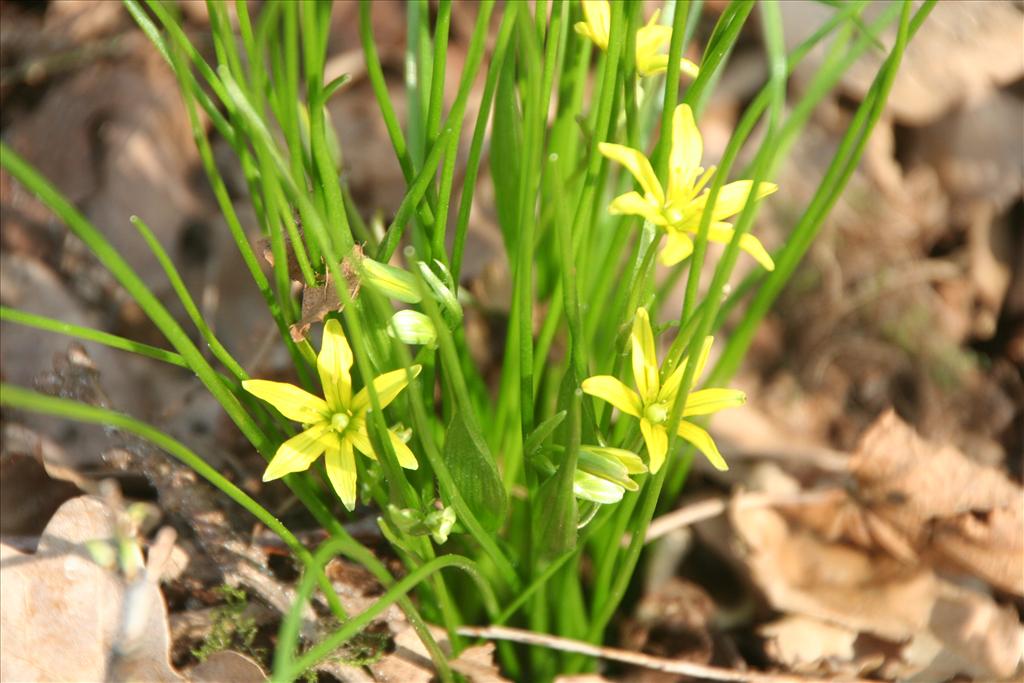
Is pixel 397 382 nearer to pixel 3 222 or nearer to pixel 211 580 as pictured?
pixel 211 580

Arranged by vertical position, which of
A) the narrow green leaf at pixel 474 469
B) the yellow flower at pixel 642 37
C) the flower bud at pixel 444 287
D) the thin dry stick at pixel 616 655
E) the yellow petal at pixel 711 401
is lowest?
the thin dry stick at pixel 616 655

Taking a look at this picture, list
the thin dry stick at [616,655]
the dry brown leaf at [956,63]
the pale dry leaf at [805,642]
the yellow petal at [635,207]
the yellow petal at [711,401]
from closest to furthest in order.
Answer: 1. the yellow petal at [635,207]
2. the yellow petal at [711,401]
3. the thin dry stick at [616,655]
4. the pale dry leaf at [805,642]
5. the dry brown leaf at [956,63]

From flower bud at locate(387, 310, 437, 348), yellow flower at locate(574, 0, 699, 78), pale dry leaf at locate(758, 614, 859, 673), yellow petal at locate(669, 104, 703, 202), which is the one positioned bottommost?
pale dry leaf at locate(758, 614, 859, 673)

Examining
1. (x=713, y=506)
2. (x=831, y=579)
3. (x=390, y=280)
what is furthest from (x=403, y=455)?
(x=831, y=579)

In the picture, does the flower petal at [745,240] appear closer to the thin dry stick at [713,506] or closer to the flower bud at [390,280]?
the flower bud at [390,280]

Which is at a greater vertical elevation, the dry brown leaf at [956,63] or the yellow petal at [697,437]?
the dry brown leaf at [956,63]

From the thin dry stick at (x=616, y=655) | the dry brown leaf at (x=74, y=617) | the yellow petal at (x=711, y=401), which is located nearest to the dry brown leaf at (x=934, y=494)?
the thin dry stick at (x=616, y=655)

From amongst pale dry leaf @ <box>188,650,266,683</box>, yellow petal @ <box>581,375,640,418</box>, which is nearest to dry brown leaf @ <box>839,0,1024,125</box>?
yellow petal @ <box>581,375,640,418</box>

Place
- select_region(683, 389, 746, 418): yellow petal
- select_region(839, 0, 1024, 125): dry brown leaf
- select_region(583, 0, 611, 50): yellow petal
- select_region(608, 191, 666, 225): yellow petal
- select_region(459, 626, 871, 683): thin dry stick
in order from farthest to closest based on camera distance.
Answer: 1. select_region(839, 0, 1024, 125): dry brown leaf
2. select_region(459, 626, 871, 683): thin dry stick
3. select_region(583, 0, 611, 50): yellow petal
4. select_region(683, 389, 746, 418): yellow petal
5. select_region(608, 191, 666, 225): yellow petal

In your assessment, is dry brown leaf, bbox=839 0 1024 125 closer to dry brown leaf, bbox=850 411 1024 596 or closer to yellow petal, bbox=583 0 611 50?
dry brown leaf, bbox=850 411 1024 596
